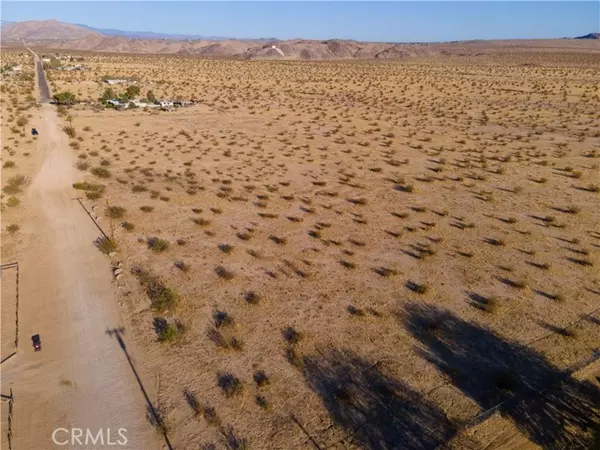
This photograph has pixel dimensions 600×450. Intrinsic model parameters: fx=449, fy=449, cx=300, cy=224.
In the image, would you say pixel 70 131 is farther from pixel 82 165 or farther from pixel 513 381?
pixel 513 381

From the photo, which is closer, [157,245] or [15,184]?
[157,245]

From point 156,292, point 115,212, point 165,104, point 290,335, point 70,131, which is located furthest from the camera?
point 165,104

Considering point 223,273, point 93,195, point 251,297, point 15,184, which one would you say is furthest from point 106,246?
point 15,184

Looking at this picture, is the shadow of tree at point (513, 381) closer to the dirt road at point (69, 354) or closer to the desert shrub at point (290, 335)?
the desert shrub at point (290, 335)

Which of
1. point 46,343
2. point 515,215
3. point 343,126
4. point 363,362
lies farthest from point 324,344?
point 343,126

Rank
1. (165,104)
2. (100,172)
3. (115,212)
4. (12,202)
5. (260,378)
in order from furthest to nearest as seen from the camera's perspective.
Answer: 1. (165,104)
2. (100,172)
3. (12,202)
4. (115,212)
5. (260,378)

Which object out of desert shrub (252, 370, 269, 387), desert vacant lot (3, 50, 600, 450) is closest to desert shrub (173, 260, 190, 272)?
Answer: desert vacant lot (3, 50, 600, 450)

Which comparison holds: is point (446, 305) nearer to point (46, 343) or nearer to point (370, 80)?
point (46, 343)

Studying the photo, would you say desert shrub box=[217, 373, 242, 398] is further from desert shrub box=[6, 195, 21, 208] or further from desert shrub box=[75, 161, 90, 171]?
desert shrub box=[75, 161, 90, 171]

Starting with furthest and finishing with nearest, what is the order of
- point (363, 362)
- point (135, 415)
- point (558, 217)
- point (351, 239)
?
point (558, 217) → point (351, 239) → point (363, 362) → point (135, 415)
